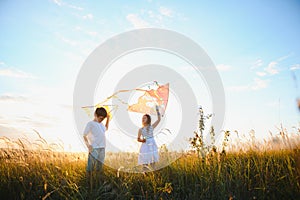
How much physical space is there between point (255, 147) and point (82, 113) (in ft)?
14.8

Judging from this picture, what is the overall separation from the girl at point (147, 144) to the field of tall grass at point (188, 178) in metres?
0.27

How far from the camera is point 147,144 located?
6215 mm

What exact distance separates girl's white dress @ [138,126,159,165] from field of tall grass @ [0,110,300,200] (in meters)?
0.23

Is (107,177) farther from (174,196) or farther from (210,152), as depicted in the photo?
(210,152)

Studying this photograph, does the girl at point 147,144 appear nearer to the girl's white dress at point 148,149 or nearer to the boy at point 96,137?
the girl's white dress at point 148,149

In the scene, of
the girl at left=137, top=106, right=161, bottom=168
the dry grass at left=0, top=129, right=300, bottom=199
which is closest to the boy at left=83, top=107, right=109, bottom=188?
the dry grass at left=0, top=129, right=300, bottom=199

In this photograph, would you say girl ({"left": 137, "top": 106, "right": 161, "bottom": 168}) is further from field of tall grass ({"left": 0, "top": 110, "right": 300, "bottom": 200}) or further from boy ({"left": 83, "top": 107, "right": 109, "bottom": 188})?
boy ({"left": 83, "top": 107, "right": 109, "bottom": 188})

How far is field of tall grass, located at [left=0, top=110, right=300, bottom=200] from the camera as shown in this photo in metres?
3.72

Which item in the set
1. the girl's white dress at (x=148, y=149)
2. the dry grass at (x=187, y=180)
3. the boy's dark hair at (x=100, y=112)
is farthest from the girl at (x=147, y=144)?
the boy's dark hair at (x=100, y=112)

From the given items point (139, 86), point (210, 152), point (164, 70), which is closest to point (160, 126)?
point (139, 86)

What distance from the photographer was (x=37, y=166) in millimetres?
5352

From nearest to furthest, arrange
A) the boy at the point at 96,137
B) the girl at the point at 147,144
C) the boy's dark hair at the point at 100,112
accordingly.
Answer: the boy at the point at 96,137, the girl at the point at 147,144, the boy's dark hair at the point at 100,112

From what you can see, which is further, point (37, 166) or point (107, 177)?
point (37, 166)

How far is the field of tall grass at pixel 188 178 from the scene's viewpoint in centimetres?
372
